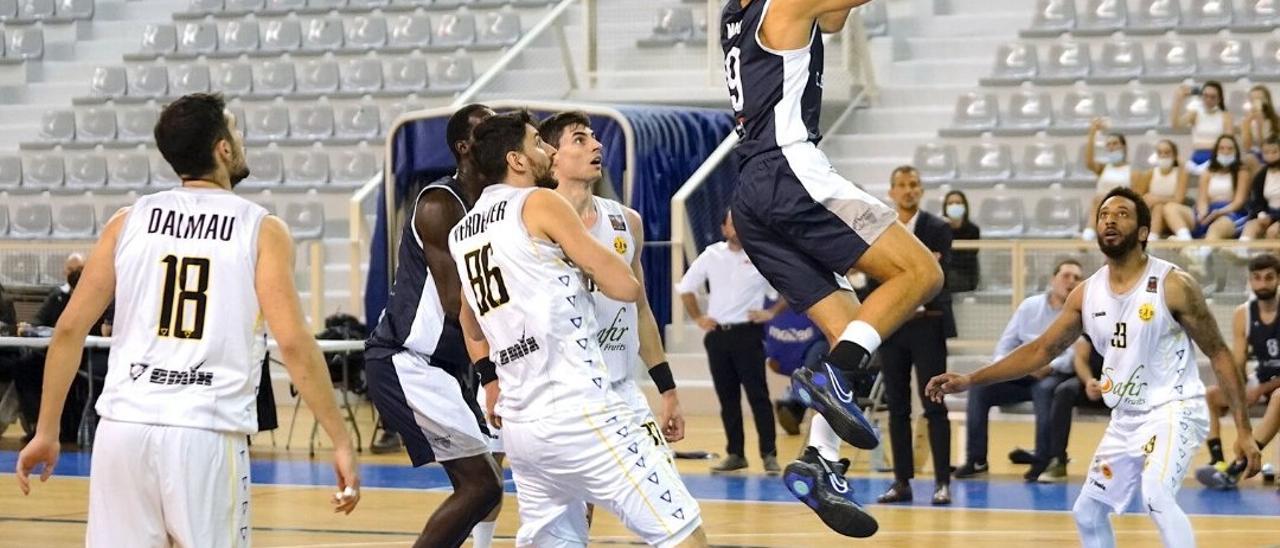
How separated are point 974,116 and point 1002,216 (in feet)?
5.52

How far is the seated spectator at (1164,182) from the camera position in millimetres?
15695

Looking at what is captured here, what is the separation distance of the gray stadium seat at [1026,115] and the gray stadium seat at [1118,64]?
0.54 metres

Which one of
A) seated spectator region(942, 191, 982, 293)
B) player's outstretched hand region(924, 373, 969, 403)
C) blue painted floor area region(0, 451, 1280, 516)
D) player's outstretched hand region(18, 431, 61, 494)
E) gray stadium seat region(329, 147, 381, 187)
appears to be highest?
player's outstretched hand region(18, 431, 61, 494)

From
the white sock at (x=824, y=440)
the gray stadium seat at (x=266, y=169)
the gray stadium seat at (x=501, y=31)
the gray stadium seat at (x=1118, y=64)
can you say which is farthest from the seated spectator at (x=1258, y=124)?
the white sock at (x=824, y=440)

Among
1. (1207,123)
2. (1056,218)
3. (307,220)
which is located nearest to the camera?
(1207,123)

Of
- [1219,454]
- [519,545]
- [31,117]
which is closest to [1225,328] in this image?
[1219,454]

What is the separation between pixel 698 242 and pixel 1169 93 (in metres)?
4.77

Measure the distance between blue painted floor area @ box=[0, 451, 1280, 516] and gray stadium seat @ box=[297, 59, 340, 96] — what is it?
27.9 feet

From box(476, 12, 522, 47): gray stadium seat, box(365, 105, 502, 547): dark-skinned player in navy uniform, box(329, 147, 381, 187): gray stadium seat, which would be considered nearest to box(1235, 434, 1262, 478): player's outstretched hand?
box(365, 105, 502, 547): dark-skinned player in navy uniform

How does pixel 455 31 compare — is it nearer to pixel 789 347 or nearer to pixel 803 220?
pixel 789 347

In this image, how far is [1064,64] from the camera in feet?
60.0

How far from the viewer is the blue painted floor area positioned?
34.7 ft

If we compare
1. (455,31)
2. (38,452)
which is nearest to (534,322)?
(38,452)

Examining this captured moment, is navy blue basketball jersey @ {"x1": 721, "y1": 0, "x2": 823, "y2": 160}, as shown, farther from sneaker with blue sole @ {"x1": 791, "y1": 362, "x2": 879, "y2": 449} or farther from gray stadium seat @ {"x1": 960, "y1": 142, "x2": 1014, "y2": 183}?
gray stadium seat @ {"x1": 960, "y1": 142, "x2": 1014, "y2": 183}
